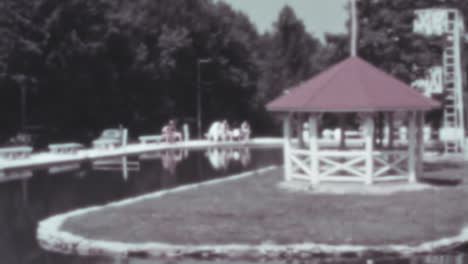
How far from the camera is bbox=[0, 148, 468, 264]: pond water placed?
11.3 metres

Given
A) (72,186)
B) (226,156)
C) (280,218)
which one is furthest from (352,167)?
(226,156)

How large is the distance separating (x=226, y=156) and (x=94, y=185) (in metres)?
14.2

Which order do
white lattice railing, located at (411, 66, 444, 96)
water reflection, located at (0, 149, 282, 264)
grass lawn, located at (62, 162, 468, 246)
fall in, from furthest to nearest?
white lattice railing, located at (411, 66, 444, 96), water reflection, located at (0, 149, 282, 264), grass lawn, located at (62, 162, 468, 246)

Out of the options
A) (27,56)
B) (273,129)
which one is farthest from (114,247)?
(273,129)

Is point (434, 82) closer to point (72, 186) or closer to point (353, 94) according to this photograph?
point (353, 94)

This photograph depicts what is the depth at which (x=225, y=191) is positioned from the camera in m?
18.8

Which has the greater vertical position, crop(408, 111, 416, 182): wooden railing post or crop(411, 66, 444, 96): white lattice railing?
crop(411, 66, 444, 96): white lattice railing

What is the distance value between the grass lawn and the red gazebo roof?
2563 mm

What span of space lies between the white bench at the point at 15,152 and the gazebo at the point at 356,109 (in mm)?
15643

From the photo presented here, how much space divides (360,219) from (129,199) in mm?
7060

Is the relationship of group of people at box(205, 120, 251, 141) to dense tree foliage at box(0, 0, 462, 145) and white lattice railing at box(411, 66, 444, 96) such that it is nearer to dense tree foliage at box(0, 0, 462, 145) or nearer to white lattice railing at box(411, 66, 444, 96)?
dense tree foliage at box(0, 0, 462, 145)

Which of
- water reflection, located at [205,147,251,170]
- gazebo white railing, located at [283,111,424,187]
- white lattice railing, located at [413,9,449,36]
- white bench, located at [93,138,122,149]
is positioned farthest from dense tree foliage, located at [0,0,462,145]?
gazebo white railing, located at [283,111,424,187]

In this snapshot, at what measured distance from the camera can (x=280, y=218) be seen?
13859 millimetres

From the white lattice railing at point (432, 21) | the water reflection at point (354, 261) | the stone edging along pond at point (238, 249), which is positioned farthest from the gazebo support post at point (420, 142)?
the white lattice railing at point (432, 21)
